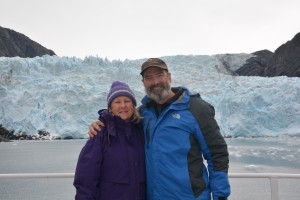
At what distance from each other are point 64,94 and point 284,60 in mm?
27947

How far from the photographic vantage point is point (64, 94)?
68.1 ft

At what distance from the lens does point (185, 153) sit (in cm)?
162

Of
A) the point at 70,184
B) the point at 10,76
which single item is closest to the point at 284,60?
the point at 10,76

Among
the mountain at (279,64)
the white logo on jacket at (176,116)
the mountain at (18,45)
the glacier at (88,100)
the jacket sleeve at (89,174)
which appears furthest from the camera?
the mountain at (18,45)

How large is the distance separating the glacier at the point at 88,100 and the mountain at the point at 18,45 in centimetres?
4040

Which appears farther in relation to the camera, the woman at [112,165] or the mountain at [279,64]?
the mountain at [279,64]

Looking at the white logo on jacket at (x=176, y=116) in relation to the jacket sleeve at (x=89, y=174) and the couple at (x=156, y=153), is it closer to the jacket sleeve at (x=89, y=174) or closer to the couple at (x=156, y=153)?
the couple at (x=156, y=153)

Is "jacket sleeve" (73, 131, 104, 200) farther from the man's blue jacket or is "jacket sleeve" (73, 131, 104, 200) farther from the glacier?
the glacier

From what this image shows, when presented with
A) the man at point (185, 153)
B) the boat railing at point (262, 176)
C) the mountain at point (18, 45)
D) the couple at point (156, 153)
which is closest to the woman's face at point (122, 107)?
the couple at point (156, 153)

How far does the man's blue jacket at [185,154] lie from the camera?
160 cm

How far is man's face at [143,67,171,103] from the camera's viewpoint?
1.70 m

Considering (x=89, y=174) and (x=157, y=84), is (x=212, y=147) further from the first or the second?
(x=89, y=174)

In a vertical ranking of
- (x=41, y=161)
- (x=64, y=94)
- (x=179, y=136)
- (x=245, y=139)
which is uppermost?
(x=179, y=136)

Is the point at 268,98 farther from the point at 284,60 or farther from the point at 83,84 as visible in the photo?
the point at 284,60
